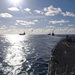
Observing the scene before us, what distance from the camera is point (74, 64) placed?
3444 centimetres

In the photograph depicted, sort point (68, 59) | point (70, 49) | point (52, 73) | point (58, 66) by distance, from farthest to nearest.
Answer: point (70, 49) → point (68, 59) → point (58, 66) → point (52, 73)

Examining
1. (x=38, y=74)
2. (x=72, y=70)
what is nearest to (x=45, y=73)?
(x=38, y=74)

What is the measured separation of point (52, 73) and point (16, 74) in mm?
11663

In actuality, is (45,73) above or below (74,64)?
below

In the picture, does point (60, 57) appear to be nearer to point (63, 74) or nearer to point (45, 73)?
point (45, 73)

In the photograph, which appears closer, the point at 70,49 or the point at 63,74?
the point at 63,74

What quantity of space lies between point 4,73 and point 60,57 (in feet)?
46.8

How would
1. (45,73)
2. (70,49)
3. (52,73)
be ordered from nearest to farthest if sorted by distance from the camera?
(52,73), (45,73), (70,49)

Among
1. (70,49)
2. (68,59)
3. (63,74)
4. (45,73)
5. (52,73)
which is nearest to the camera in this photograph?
(63,74)

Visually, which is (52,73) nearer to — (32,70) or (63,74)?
(63,74)

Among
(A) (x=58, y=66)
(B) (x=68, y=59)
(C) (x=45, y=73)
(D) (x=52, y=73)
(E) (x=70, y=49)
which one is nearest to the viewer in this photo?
(D) (x=52, y=73)

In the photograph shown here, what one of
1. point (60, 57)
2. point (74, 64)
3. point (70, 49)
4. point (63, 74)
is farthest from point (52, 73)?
point (70, 49)

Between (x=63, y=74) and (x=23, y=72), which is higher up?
(x=63, y=74)

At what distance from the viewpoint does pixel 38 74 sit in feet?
130
